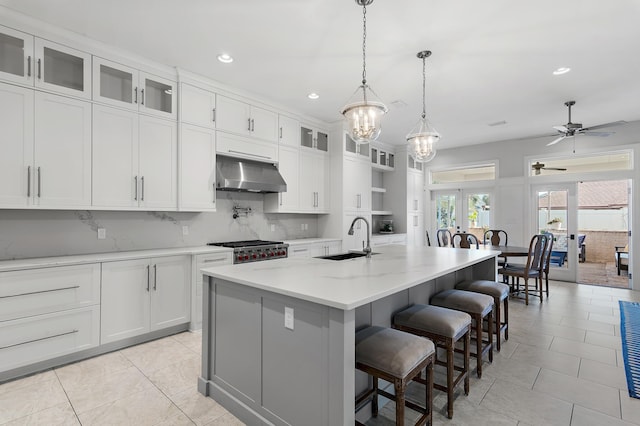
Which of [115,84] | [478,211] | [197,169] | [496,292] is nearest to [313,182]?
[197,169]

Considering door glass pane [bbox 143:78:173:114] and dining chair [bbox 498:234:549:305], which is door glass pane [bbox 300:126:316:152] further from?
dining chair [bbox 498:234:549:305]

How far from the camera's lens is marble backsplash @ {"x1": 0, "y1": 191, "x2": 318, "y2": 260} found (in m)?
2.95

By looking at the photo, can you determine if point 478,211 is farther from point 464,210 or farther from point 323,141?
point 323,141

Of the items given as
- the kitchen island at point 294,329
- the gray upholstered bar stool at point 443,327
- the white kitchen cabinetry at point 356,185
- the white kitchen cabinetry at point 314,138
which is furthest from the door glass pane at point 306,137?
the gray upholstered bar stool at point 443,327

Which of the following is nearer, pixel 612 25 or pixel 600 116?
pixel 612 25

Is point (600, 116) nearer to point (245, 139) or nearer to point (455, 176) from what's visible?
point (455, 176)

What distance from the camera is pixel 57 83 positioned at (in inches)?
113

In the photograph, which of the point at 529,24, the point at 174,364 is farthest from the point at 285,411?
the point at 529,24

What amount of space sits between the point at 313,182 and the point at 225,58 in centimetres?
248

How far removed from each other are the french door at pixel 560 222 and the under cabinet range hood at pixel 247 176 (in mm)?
5369

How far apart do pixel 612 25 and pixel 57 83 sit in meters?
4.92

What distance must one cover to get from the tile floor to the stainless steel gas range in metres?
1.02

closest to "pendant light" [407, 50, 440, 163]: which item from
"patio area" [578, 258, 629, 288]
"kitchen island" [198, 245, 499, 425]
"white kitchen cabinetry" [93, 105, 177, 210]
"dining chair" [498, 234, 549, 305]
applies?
"kitchen island" [198, 245, 499, 425]

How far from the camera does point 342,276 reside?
2.05 metres
